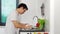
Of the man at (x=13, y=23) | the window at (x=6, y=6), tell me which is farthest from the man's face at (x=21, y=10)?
the window at (x=6, y=6)

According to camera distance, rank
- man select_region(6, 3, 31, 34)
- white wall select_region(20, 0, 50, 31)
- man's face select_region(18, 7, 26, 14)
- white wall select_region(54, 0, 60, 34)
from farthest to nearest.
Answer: white wall select_region(20, 0, 50, 31), man's face select_region(18, 7, 26, 14), man select_region(6, 3, 31, 34), white wall select_region(54, 0, 60, 34)

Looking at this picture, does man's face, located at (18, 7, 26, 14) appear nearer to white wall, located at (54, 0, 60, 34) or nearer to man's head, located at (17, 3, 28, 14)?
man's head, located at (17, 3, 28, 14)

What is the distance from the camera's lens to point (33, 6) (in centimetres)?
219

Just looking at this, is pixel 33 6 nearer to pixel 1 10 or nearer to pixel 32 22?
pixel 32 22

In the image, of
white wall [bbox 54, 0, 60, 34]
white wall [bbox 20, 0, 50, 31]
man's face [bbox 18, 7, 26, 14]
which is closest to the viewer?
white wall [bbox 54, 0, 60, 34]

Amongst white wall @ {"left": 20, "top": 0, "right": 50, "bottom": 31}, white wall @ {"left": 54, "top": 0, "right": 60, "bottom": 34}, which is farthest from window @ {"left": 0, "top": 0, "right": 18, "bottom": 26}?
white wall @ {"left": 54, "top": 0, "right": 60, "bottom": 34}

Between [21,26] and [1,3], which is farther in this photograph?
[1,3]

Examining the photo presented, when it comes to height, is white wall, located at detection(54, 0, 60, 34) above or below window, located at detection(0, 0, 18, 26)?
below

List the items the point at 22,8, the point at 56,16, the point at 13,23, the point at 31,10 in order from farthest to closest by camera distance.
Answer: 1. the point at 31,10
2. the point at 22,8
3. the point at 13,23
4. the point at 56,16

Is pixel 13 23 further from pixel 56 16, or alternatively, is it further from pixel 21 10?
pixel 56 16

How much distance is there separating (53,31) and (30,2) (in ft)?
2.68

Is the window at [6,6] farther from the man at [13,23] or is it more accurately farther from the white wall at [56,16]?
the white wall at [56,16]

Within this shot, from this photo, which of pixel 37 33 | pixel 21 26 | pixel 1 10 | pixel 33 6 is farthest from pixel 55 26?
pixel 1 10

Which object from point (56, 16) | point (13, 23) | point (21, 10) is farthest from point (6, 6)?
point (56, 16)
